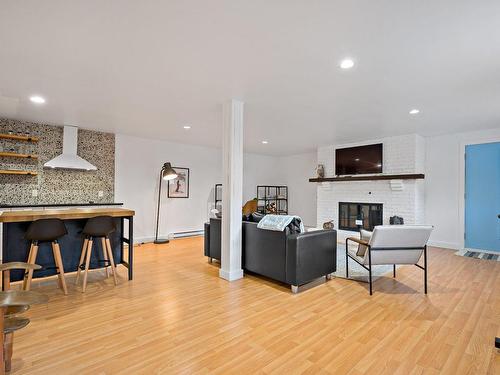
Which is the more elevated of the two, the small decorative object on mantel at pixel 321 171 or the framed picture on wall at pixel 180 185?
the small decorative object on mantel at pixel 321 171

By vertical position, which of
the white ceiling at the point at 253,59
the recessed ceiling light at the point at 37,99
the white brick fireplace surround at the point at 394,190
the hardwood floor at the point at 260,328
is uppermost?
the white ceiling at the point at 253,59

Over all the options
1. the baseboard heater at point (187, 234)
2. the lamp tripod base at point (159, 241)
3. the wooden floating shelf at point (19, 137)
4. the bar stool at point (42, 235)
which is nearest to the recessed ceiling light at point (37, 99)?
the wooden floating shelf at point (19, 137)

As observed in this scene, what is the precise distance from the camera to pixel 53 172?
5.00 metres

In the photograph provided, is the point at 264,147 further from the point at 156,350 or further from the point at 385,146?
the point at 156,350

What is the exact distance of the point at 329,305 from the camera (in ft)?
9.08

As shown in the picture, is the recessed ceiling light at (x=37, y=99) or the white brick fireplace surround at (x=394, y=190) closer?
the recessed ceiling light at (x=37, y=99)

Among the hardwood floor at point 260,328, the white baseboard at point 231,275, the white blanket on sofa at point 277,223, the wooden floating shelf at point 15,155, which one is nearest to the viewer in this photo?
the hardwood floor at point 260,328

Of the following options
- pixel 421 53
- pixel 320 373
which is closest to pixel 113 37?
pixel 421 53

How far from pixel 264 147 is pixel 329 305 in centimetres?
509

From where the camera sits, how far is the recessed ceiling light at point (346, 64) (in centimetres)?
251

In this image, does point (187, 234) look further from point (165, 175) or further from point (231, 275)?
point (231, 275)

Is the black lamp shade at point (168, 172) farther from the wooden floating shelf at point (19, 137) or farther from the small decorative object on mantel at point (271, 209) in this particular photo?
the small decorative object on mantel at point (271, 209)

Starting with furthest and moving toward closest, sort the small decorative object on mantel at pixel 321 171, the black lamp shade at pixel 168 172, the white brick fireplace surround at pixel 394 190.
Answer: the small decorative object on mantel at pixel 321 171 < the black lamp shade at pixel 168 172 < the white brick fireplace surround at pixel 394 190

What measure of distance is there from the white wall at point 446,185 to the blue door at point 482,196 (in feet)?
0.36
